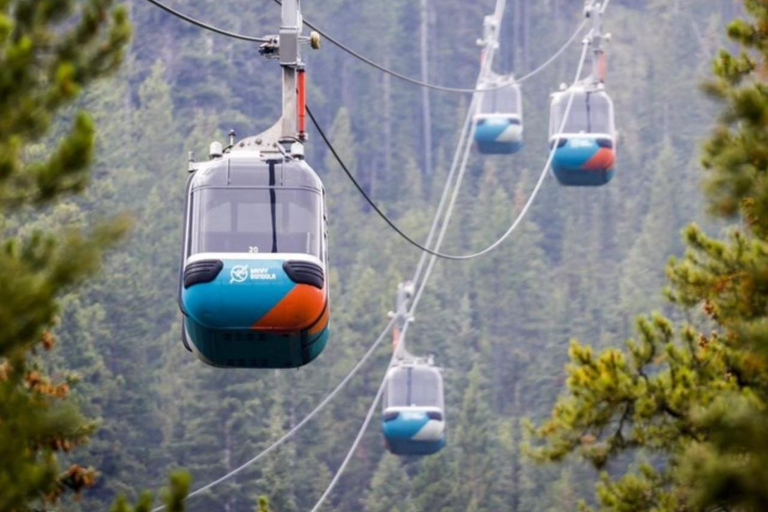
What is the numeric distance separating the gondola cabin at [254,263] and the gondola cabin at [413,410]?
915 inches

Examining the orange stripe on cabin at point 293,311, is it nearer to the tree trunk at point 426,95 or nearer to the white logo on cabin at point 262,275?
the white logo on cabin at point 262,275

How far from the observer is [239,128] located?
106 meters

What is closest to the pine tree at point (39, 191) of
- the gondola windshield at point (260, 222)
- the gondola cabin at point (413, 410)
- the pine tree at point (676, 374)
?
the pine tree at point (676, 374)

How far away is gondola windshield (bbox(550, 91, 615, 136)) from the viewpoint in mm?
37062

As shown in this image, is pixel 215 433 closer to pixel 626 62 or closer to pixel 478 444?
pixel 478 444

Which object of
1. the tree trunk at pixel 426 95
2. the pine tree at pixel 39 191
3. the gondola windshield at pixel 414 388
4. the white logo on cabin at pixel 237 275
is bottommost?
the pine tree at pixel 39 191

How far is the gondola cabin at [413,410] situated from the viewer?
40.5m

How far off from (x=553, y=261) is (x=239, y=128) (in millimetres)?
16214

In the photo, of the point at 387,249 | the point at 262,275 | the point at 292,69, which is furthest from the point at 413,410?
the point at 387,249

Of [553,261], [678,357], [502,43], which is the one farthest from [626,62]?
[678,357]

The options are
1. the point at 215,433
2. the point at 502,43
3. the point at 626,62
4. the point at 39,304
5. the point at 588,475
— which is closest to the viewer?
the point at 39,304

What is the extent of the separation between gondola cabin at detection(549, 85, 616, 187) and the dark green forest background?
17411 millimetres

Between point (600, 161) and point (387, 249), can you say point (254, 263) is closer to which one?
point (600, 161)

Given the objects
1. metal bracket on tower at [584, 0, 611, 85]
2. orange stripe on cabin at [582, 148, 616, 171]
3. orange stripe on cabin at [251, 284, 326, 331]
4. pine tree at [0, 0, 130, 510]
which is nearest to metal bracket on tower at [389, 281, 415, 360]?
orange stripe on cabin at [582, 148, 616, 171]
